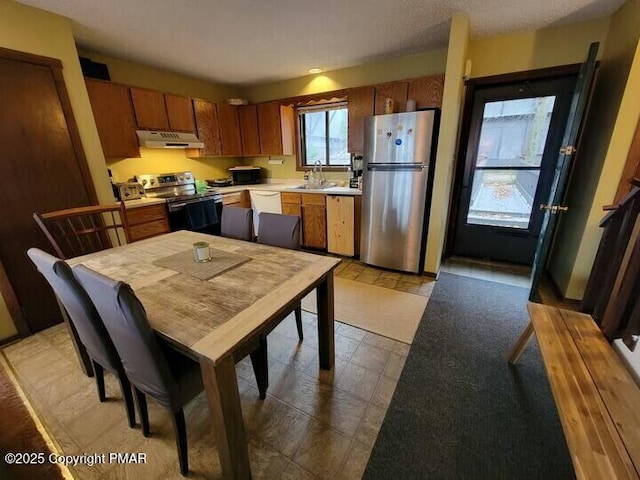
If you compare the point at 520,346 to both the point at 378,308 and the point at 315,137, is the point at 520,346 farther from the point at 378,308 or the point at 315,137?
the point at 315,137

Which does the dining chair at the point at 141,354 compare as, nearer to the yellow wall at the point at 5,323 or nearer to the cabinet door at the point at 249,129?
the yellow wall at the point at 5,323

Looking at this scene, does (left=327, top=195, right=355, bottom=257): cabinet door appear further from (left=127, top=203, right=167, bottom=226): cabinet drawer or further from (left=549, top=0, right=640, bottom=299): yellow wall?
(left=549, top=0, right=640, bottom=299): yellow wall

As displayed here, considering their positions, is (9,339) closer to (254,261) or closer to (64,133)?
(64,133)

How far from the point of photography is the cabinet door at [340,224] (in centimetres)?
328

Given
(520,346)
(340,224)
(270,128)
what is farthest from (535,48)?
(270,128)

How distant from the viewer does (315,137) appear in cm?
404

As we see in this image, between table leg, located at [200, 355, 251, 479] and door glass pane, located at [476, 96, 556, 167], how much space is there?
3.34 meters

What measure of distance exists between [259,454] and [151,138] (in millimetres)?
3232

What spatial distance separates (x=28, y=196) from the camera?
2045 mm

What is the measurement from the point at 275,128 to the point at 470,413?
386cm

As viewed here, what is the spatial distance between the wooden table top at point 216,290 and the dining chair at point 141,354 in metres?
0.08

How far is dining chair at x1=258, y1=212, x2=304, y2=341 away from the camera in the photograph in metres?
1.89

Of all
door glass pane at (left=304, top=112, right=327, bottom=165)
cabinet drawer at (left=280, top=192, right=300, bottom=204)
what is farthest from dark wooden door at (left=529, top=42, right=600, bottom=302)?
door glass pane at (left=304, top=112, right=327, bottom=165)

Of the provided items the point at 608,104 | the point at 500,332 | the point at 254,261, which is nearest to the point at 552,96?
the point at 608,104
